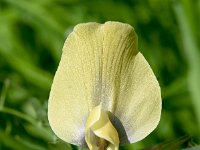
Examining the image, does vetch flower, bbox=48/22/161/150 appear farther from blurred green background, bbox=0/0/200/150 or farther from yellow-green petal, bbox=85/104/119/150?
blurred green background, bbox=0/0/200/150

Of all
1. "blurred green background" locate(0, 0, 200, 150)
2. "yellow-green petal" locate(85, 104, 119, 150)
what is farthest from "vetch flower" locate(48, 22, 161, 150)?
"blurred green background" locate(0, 0, 200, 150)

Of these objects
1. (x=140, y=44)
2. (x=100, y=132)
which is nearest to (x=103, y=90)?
(x=100, y=132)

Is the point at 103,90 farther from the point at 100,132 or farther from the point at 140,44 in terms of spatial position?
the point at 140,44

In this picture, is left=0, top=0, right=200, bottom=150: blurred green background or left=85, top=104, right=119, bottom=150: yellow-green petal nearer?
left=85, top=104, right=119, bottom=150: yellow-green petal

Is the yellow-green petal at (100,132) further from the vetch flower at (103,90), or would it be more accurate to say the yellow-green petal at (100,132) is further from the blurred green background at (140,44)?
the blurred green background at (140,44)

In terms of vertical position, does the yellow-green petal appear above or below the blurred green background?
above

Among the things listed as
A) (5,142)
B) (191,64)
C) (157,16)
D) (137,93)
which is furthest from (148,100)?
(157,16)

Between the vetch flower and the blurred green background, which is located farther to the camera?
the blurred green background

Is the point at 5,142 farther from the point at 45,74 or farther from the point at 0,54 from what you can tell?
the point at 0,54
